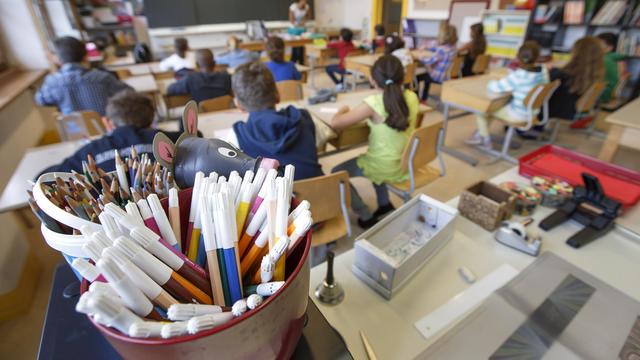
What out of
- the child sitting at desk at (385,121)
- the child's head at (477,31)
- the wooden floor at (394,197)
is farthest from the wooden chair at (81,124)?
the child's head at (477,31)

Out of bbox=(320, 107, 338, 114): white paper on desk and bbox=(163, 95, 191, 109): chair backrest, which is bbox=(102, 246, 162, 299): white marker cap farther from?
bbox=(163, 95, 191, 109): chair backrest

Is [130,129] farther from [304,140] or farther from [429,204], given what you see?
[429,204]

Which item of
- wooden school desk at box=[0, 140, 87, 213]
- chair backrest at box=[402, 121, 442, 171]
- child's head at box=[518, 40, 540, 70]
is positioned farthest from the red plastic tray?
wooden school desk at box=[0, 140, 87, 213]

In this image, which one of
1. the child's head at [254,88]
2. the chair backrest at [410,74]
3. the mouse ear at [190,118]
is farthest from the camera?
the chair backrest at [410,74]

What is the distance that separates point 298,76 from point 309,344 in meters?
3.36

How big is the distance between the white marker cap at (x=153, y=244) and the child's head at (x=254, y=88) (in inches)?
52.1

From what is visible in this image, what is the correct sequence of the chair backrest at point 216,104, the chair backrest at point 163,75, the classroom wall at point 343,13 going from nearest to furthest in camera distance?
the chair backrest at point 216,104 < the chair backrest at point 163,75 < the classroom wall at point 343,13

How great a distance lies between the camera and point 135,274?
0.28 metres

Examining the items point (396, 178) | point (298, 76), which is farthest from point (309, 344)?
point (298, 76)

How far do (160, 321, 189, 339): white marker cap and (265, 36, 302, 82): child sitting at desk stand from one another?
11.1ft

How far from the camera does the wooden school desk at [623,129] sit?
2066mm

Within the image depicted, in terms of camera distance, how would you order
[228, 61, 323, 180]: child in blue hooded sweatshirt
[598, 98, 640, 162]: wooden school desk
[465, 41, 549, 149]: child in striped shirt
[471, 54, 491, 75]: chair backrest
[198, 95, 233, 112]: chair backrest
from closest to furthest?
[228, 61, 323, 180]: child in blue hooded sweatshirt
[598, 98, 640, 162]: wooden school desk
[198, 95, 233, 112]: chair backrest
[465, 41, 549, 149]: child in striped shirt
[471, 54, 491, 75]: chair backrest

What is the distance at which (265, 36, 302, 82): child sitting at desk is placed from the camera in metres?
3.43

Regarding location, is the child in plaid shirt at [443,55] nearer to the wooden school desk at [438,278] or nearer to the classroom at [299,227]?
the classroom at [299,227]
